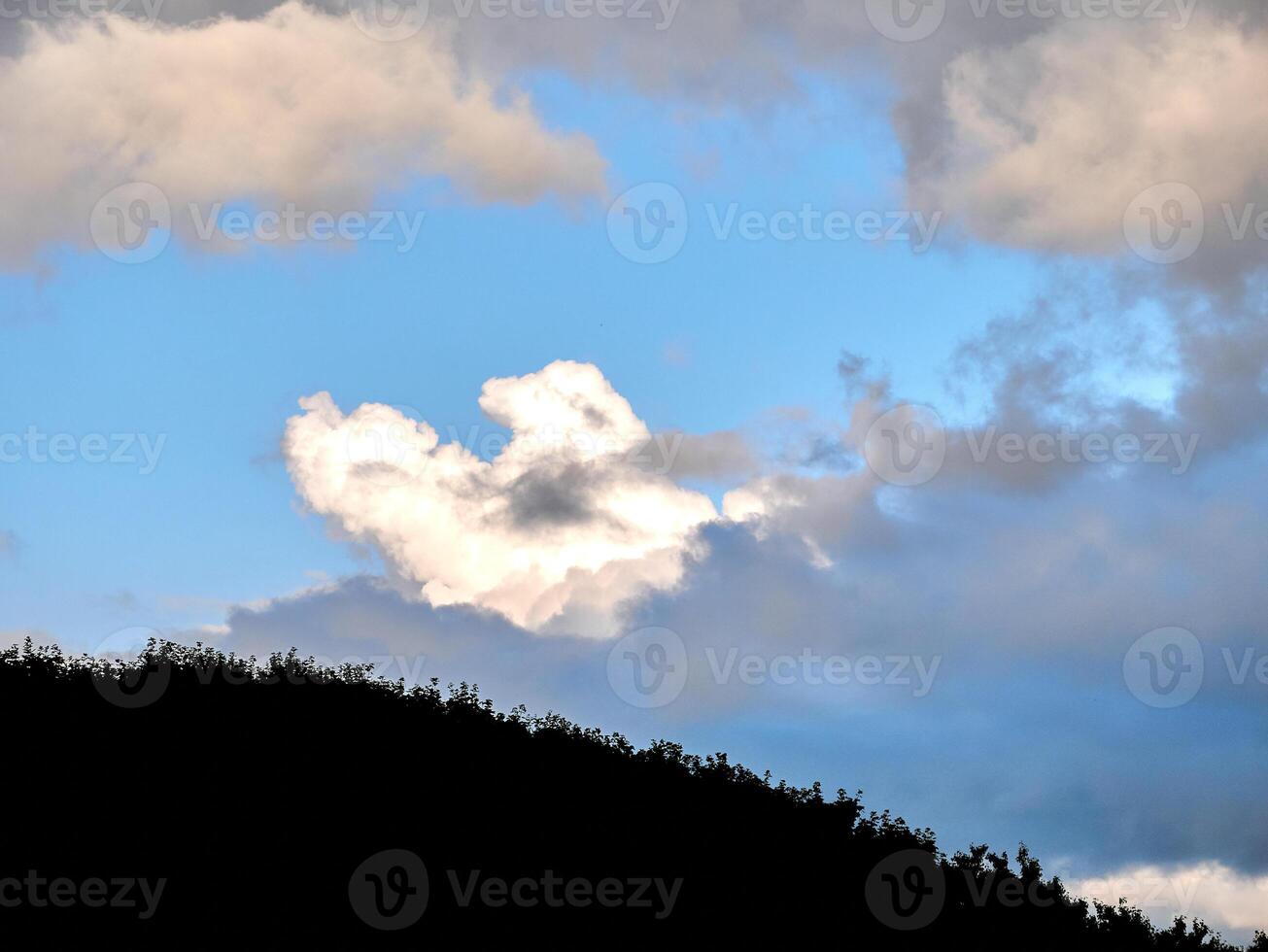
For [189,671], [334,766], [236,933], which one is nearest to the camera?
[236,933]

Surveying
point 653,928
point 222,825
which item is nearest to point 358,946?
point 222,825

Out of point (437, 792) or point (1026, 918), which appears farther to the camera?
point (1026, 918)

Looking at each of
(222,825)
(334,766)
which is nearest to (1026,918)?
(334,766)

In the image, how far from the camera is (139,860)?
37.2 metres

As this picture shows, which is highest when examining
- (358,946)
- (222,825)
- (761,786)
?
(761,786)

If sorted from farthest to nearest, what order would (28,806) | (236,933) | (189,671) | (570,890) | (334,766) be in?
(189,671)
(334,766)
(570,890)
(28,806)
(236,933)

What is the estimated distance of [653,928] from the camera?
40.4 meters

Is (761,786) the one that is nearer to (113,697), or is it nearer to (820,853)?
(820,853)

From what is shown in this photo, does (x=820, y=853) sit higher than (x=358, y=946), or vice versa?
(x=820, y=853)

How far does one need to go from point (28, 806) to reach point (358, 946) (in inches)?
440

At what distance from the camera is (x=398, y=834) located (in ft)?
135

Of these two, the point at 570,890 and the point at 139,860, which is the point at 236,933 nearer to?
the point at 139,860

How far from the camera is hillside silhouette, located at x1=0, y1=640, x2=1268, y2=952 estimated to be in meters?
36.7

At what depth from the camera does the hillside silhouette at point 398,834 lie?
120 ft
